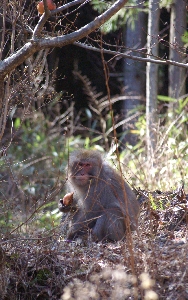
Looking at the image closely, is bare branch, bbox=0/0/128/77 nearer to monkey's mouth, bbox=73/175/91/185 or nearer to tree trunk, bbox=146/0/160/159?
monkey's mouth, bbox=73/175/91/185

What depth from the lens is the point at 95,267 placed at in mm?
4375

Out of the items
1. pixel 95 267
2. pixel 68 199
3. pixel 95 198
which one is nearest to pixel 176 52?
pixel 95 198

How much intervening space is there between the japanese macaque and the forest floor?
0.35m

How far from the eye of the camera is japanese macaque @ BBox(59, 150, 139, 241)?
5578 mm

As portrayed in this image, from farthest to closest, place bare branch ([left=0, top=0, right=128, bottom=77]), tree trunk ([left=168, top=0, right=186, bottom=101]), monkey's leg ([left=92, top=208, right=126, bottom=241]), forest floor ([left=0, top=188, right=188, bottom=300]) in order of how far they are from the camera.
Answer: tree trunk ([left=168, top=0, right=186, bottom=101])
monkey's leg ([left=92, top=208, right=126, bottom=241])
bare branch ([left=0, top=0, right=128, bottom=77])
forest floor ([left=0, top=188, right=188, bottom=300])

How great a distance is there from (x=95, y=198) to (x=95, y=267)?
4.69 ft

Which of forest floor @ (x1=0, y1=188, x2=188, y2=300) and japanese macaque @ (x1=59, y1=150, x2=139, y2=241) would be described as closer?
forest floor @ (x1=0, y1=188, x2=188, y2=300)

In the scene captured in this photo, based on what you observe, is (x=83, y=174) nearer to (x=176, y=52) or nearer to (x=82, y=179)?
(x=82, y=179)

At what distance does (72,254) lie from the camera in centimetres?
474

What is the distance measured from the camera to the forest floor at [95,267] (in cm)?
383

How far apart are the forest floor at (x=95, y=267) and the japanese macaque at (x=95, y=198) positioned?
0.35 m

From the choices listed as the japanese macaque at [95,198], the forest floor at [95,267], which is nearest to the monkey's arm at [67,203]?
the japanese macaque at [95,198]

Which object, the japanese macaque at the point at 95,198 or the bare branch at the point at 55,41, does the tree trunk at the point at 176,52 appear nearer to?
the japanese macaque at the point at 95,198

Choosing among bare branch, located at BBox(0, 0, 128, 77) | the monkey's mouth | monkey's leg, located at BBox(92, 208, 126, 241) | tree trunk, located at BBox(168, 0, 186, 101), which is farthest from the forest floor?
tree trunk, located at BBox(168, 0, 186, 101)
